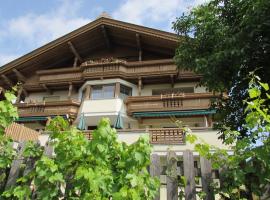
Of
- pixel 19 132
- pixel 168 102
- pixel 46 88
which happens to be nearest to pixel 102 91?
pixel 46 88

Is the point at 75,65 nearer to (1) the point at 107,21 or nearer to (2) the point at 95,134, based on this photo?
(1) the point at 107,21

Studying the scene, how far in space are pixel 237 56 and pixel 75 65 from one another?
17556 millimetres

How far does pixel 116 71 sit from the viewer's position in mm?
20641

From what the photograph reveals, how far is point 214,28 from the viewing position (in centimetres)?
814

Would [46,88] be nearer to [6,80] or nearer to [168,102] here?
[6,80]

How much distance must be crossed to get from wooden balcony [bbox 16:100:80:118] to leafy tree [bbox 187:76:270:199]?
1742 cm

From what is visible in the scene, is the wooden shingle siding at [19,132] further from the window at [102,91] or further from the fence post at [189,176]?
the fence post at [189,176]

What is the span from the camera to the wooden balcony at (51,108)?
20.0 metres

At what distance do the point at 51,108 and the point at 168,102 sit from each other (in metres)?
8.36

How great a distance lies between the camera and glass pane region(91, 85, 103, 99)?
20906 millimetres

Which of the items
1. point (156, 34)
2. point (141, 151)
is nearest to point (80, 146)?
point (141, 151)

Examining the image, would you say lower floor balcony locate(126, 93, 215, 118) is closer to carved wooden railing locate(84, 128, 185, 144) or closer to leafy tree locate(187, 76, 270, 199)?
carved wooden railing locate(84, 128, 185, 144)

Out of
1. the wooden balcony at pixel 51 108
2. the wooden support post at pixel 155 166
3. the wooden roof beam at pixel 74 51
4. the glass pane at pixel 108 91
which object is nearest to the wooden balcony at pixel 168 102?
the glass pane at pixel 108 91

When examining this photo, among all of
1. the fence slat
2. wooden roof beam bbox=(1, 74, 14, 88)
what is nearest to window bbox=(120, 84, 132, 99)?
wooden roof beam bbox=(1, 74, 14, 88)
